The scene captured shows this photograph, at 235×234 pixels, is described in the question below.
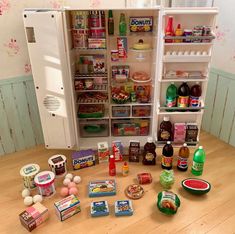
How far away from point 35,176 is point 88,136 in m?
0.77

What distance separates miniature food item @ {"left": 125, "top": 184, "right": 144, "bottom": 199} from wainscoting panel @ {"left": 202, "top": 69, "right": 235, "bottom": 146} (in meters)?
1.12

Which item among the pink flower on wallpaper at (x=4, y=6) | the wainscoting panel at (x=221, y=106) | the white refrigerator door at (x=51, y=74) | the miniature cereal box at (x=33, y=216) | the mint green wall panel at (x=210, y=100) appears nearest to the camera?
the miniature cereal box at (x=33, y=216)

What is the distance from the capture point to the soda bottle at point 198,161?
72.1 inches

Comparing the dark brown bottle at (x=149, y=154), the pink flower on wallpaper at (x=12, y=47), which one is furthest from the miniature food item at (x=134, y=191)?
the pink flower on wallpaper at (x=12, y=47)

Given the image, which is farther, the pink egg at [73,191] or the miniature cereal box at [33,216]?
the pink egg at [73,191]

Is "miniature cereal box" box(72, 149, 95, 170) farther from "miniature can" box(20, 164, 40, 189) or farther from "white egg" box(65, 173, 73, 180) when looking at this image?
"miniature can" box(20, 164, 40, 189)

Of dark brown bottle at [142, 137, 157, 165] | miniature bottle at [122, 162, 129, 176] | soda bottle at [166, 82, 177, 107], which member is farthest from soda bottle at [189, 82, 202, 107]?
miniature bottle at [122, 162, 129, 176]

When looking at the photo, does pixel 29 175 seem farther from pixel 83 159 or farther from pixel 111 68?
pixel 111 68

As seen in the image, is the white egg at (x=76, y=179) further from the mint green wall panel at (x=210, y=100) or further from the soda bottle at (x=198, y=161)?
the mint green wall panel at (x=210, y=100)

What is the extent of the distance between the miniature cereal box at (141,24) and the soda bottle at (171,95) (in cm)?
51

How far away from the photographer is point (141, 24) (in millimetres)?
1993

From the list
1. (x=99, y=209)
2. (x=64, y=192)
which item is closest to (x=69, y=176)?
(x=64, y=192)

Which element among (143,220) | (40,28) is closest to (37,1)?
(40,28)

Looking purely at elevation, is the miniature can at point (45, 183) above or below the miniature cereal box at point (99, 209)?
above
